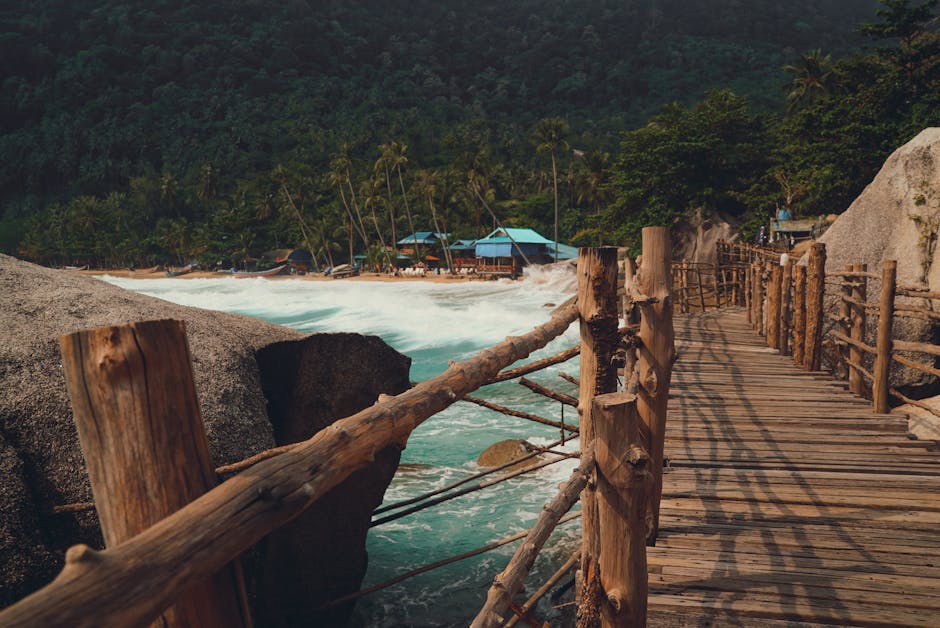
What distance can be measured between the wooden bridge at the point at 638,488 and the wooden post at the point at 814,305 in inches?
2.1

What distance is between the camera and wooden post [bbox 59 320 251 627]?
1114mm

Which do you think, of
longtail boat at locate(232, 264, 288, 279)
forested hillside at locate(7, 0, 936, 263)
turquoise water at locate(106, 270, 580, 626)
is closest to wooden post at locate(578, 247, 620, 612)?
turquoise water at locate(106, 270, 580, 626)

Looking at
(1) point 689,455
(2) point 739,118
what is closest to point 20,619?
(1) point 689,455

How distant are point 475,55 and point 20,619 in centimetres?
13130

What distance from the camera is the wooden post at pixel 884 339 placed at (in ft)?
20.0

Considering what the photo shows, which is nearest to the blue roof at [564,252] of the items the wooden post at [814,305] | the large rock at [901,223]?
the large rock at [901,223]

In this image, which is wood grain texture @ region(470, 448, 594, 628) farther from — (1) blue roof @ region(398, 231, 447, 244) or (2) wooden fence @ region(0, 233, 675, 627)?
(1) blue roof @ region(398, 231, 447, 244)

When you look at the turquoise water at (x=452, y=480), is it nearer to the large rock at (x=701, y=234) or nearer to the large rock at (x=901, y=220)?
the large rock at (x=901, y=220)

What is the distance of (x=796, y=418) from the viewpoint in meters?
5.70

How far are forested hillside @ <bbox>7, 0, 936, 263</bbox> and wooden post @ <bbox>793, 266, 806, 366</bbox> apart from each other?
46.1 ft

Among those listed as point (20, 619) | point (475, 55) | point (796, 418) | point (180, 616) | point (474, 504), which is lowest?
point (474, 504)

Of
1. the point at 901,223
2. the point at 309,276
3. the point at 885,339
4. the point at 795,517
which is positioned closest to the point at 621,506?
the point at 795,517

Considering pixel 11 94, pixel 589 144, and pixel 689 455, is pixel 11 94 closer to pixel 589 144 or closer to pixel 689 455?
pixel 589 144

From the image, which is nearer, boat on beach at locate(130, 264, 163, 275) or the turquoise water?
the turquoise water
